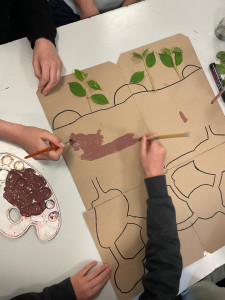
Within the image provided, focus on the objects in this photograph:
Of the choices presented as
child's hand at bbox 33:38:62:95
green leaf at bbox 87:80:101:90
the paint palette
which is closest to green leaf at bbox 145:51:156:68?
green leaf at bbox 87:80:101:90

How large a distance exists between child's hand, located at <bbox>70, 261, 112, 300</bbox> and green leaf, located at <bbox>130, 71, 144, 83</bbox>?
0.55 meters

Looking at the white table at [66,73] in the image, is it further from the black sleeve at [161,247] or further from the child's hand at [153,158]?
the child's hand at [153,158]

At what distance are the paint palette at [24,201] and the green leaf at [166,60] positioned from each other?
533 mm

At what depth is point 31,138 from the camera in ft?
2.33

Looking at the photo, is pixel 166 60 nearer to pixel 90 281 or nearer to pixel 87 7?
pixel 87 7

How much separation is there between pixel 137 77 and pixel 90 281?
0.62 meters

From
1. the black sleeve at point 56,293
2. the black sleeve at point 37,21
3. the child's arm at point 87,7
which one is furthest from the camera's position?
the child's arm at point 87,7

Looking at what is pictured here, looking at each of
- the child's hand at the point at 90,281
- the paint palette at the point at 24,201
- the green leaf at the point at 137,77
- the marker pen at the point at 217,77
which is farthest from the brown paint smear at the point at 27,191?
the marker pen at the point at 217,77

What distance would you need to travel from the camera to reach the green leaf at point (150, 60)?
0.84 meters

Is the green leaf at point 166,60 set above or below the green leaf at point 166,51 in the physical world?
below

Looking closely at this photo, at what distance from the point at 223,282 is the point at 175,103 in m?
0.73

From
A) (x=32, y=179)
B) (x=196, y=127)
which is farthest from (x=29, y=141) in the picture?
(x=196, y=127)

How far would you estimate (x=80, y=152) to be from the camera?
75cm

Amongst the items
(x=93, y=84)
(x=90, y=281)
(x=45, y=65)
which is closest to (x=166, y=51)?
(x=93, y=84)
